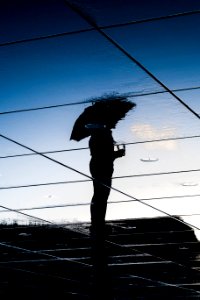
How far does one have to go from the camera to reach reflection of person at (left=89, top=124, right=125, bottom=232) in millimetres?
5320

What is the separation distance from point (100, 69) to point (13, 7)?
36.5 inches

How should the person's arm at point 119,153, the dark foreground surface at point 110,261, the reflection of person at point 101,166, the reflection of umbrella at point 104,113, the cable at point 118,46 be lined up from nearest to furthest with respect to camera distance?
the cable at point 118,46, the reflection of umbrella at point 104,113, the reflection of person at point 101,166, the person's arm at point 119,153, the dark foreground surface at point 110,261

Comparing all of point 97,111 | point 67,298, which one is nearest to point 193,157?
point 97,111

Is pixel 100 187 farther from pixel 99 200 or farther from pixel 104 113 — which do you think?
pixel 104 113

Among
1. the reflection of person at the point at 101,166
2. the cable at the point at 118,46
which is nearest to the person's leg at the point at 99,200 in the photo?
the reflection of person at the point at 101,166

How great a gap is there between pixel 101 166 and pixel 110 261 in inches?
166

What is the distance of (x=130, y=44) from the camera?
3.91 metres

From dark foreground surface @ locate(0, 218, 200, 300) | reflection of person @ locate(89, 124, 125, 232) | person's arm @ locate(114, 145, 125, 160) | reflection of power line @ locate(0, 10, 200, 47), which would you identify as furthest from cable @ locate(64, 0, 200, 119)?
dark foreground surface @ locate(0, 218, 200, 300)

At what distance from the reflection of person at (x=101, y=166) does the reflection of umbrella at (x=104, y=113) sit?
0.27 feet

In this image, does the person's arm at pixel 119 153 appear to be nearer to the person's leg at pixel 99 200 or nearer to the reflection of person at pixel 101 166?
the reflection of person at pixel 101 166

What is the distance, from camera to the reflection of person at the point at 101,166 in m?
5.32

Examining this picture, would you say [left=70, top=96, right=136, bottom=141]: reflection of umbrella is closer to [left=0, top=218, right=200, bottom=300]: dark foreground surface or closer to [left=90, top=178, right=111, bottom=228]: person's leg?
[left=90, top=178, right=111, bottom=228]: person's leg

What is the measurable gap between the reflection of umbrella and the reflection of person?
84 millimetres

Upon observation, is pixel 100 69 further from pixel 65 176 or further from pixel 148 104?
pixel 65 176
